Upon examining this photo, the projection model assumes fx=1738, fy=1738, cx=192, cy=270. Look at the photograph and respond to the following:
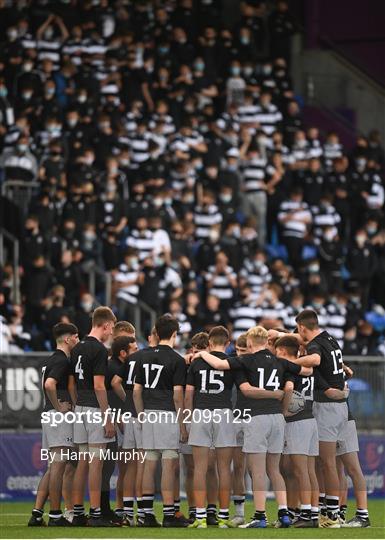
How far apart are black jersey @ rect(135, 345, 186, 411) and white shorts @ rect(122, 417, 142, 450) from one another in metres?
0.24

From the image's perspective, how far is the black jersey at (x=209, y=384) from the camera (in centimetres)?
1777

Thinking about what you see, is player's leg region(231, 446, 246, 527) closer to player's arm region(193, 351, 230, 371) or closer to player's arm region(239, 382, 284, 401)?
player's arm region(239, 382, 284, 401)

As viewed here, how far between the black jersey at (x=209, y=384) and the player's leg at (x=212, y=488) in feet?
2.08

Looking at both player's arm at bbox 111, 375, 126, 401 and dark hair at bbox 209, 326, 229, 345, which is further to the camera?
dark hair at bbox 209, 326, 229, 345

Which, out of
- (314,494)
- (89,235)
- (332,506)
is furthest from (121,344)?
(89,235)

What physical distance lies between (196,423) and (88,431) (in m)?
1.11

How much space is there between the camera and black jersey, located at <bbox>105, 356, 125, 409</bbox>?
A: 58.4 feet

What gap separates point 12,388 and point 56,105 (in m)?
8.11

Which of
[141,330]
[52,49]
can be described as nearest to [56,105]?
[52,49]

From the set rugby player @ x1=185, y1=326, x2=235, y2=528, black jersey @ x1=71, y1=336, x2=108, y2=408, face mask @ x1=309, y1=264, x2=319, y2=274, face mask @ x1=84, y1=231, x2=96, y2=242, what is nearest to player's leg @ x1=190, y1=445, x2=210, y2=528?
rugby player @ x1=185, y1=326, x2=235, y2=528

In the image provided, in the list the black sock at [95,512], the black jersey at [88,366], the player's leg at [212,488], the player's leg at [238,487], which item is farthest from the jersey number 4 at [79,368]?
the player's leg at [238,487]

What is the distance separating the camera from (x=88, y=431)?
57.5ft

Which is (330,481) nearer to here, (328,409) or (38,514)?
(328,409)

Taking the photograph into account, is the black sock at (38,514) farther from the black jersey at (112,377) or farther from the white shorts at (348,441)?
the white shorts at (348,441)
